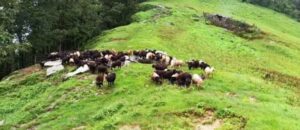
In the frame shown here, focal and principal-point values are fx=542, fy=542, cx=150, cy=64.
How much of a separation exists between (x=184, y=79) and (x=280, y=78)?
15.1 m

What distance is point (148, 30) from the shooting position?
199ft

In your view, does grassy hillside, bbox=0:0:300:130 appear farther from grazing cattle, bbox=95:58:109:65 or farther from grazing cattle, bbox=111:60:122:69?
grazing cattle, bbox=95:58:109:65

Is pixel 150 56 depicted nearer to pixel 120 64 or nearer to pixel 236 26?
pixel 120 64

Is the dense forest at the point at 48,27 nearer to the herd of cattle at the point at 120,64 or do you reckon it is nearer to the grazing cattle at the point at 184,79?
the herd of cattle at the point at 120,64

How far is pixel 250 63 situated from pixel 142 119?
26.8 metres

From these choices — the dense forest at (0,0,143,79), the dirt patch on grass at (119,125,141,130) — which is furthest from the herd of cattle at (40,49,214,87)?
the dense forest at (0,0,143,79)

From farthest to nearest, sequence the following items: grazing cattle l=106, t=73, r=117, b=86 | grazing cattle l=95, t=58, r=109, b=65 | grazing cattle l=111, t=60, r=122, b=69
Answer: grazing cattle l=95, t=58, r=109, b=65
grazing cattle l=111, t=60, r=122, b=69
grazing cattle l=106, t=73, r=117, b=86

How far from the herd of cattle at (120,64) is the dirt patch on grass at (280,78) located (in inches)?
320

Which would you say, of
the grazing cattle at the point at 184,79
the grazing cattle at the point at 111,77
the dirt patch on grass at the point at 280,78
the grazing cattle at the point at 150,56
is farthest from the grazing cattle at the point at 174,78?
the dirt patch on grass at the point at 280,78

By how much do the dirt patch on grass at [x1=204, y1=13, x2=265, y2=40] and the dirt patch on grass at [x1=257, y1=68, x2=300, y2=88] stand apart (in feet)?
73.2

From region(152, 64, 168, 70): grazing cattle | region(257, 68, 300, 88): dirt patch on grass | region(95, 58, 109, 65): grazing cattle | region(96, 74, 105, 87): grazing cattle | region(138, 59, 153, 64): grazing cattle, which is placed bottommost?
region(257, 68, 300, 88): dirt patch on grass

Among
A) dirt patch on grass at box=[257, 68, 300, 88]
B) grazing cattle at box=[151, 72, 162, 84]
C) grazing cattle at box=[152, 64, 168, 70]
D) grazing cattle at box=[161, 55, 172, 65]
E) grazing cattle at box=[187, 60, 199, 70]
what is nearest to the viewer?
grazing cattle at box=[151, 72, 162, 84]

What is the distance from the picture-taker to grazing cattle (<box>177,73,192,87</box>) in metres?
30.0

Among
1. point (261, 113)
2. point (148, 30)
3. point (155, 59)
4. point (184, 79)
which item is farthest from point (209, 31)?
point (261, 113)
